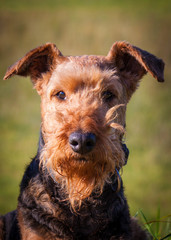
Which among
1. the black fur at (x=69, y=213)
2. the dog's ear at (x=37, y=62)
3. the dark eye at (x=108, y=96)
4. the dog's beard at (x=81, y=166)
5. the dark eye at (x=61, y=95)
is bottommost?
the black fur at (x=69, y=213)

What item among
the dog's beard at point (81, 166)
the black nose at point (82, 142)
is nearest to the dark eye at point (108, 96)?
the dog's beard at point (81, 166)

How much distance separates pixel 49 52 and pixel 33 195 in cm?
126

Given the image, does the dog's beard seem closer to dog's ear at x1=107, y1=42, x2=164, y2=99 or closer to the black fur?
the black fur

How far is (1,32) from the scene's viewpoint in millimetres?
15109

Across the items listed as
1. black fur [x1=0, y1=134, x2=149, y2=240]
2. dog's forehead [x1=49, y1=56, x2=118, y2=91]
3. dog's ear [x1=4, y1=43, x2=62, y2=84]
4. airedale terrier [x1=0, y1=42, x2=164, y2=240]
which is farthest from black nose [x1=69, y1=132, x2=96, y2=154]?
dog's ear [x1=4, y1=43, x2=62, y2=84]

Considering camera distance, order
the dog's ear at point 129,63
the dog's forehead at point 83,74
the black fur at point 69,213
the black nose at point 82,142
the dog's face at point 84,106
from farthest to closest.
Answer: the dog's ear at point 129,63 < the dog's forehead at point 83,74 < the black fur at point 69,213 < the dog's face at point 84,106 < the black nose at point 82,142

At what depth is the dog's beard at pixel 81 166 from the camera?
2.40 m

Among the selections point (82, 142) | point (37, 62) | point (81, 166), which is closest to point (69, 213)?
point (81, 166)

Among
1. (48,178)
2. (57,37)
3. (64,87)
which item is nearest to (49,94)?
(64,87)

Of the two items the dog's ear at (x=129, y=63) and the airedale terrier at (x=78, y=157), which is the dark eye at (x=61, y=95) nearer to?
the airedale terrier at (x=78, y=157)

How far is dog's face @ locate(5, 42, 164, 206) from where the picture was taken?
2391 millimetres

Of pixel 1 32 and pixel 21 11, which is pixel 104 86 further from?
pixel 21 11

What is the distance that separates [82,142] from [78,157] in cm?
17

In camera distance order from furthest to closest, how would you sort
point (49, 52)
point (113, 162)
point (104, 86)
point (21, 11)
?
point (21, 11) < point (49, 52) < point (104, 86) < point (113, 162)
